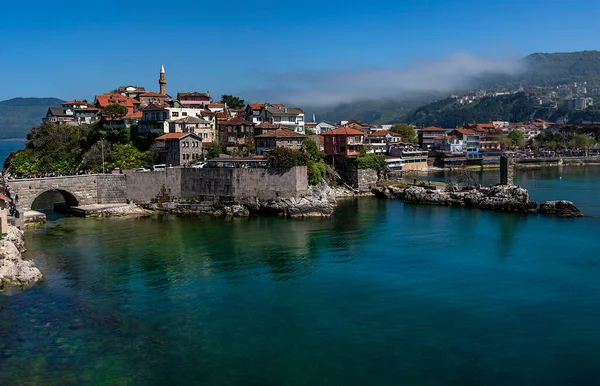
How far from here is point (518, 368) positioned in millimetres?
17172

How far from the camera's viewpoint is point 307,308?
74.2 feet

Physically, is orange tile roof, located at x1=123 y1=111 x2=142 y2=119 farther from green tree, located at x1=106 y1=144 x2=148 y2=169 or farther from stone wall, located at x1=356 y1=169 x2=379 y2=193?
stone wall, located at x1=356 y1=169 x2=379 y2=193

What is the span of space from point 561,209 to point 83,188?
42.6 m

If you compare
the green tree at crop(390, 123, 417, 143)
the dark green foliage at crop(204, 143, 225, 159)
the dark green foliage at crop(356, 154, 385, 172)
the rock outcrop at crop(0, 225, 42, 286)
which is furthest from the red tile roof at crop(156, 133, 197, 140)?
the green tree at crop(390, 123, 417, 143)

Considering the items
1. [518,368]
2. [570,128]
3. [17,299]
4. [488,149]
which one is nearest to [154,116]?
[17,299]

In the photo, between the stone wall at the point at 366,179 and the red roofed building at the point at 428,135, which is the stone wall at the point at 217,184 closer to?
the stone wall at the point at 366,179

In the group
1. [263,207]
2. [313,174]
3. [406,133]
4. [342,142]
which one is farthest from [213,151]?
[406,133]

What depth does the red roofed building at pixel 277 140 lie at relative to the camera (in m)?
55.8

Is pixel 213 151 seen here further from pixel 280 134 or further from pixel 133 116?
pixel 133 116

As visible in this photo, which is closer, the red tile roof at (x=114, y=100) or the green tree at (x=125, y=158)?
the green tree at (x=125, y=158)

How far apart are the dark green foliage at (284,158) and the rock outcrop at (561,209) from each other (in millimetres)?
22203

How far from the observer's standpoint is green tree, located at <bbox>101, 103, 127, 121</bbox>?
197 ft

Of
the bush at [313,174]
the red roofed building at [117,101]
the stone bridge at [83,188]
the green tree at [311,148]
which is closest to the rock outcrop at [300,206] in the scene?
the bush at [313,174]

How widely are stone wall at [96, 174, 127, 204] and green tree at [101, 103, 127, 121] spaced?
15761mm
